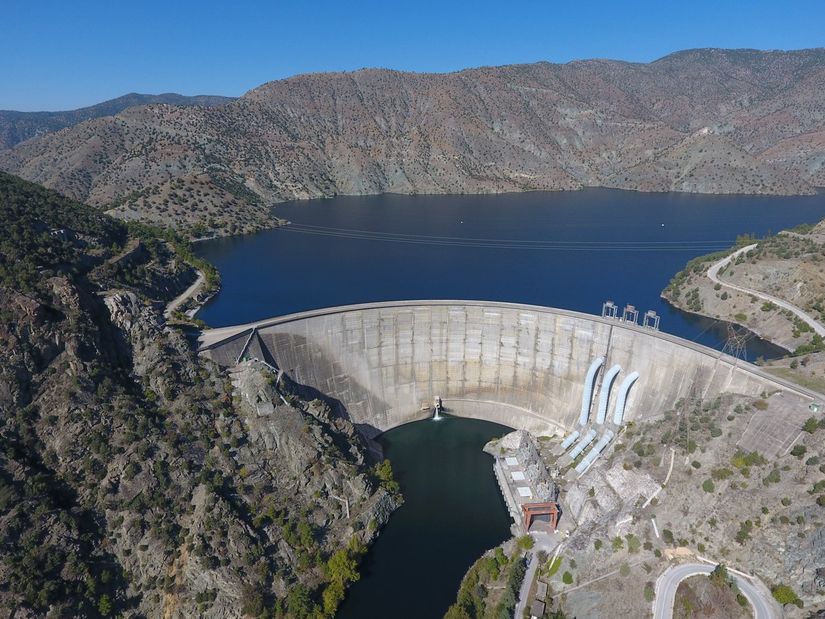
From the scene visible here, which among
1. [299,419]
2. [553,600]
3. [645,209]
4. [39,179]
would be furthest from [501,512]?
[39,179]

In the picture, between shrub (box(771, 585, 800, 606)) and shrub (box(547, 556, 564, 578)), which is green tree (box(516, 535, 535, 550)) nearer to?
shrub (box(547, 556, 564, 578))

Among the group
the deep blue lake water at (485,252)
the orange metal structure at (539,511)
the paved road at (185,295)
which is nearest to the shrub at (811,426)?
the orange metal structure at (539,511)

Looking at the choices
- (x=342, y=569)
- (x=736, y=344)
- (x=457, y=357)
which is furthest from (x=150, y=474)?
(x=736, y=344)

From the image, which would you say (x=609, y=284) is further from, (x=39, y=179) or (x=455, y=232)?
(x=39, y=179)

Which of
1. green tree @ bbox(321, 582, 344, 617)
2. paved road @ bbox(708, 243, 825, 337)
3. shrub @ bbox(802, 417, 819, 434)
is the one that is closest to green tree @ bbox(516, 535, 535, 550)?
green tree @ bbox(321, 582, 344, 617)

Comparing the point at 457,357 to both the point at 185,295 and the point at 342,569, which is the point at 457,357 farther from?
the point at 185,295

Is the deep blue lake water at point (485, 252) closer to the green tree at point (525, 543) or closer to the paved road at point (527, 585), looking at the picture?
the green tree at point (525, 543)
